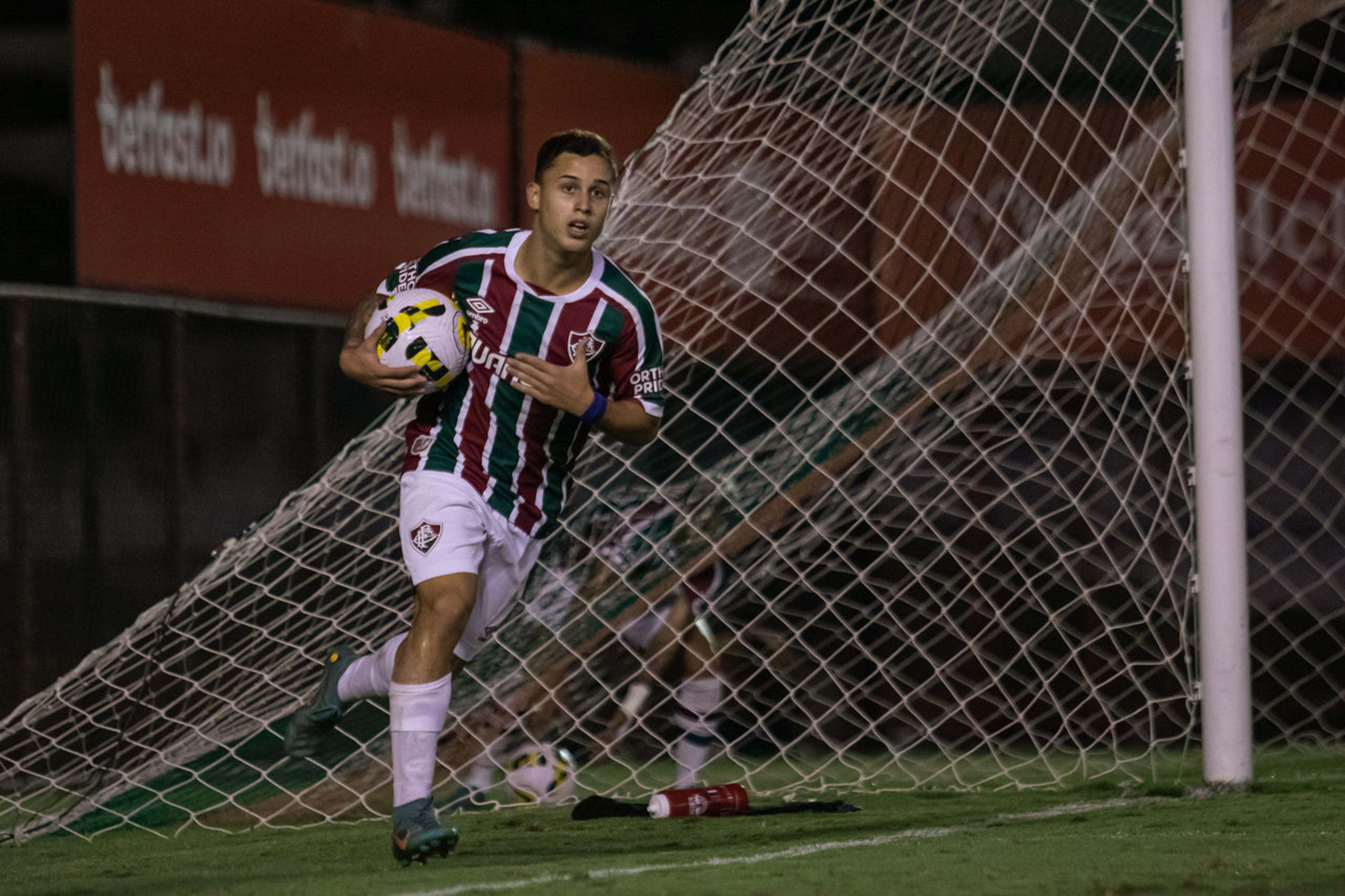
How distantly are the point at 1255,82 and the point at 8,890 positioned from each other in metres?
5.51

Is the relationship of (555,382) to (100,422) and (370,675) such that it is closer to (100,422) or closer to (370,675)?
(370,675)

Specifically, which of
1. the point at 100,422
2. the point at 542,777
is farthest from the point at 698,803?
the point at 100,422

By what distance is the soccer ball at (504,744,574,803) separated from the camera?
538cm

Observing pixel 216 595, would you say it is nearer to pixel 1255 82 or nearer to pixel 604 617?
pixel 604 617

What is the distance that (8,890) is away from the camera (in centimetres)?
379

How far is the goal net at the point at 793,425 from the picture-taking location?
17.2ft

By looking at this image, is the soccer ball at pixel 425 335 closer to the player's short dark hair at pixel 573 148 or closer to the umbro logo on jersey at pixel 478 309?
the umbro logo on jersey at pixel 478 309

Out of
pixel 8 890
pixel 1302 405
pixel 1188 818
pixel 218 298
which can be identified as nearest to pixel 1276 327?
pixel 1302 405

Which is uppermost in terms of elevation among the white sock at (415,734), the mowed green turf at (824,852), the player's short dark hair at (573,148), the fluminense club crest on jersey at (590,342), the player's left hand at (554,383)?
the player's short dark hair at (573,148)

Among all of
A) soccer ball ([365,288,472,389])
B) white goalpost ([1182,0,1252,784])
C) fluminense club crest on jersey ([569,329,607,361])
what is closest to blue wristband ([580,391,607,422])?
fluminense club crest on jersey ([569,329,607,361])

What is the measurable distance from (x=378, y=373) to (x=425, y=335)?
126 millimetres

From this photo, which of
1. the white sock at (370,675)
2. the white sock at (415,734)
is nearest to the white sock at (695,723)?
the white sock at (370,675)

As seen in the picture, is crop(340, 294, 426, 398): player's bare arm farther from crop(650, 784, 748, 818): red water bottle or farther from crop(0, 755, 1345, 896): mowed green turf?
crop(650, 784, 748, 818): red water bottle

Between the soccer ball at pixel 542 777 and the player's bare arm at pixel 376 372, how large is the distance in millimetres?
1758
